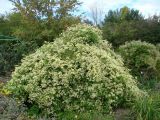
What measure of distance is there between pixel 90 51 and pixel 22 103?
1.64 m

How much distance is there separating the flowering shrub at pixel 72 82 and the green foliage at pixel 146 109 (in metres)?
0.45

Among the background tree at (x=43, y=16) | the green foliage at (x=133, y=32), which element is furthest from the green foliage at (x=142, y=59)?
the green foliage at (x=133, y=32)

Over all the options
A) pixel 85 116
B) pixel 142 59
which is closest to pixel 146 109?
pixel 85 116

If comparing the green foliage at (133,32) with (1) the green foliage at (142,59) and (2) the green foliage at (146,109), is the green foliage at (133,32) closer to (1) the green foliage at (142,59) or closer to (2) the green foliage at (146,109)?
(1) the green foliage at (142,59)

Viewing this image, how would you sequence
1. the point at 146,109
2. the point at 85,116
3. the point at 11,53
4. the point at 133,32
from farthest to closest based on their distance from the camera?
1. the point at 133,32
2. the point at 11,53
3. the point at 146,109
4. the point at 85,116

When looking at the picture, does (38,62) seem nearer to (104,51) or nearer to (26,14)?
(104,51)

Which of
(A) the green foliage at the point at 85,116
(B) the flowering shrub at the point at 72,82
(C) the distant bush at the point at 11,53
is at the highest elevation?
(C) the distant bush at the point at 11,53

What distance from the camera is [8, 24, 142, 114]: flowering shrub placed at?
27.8ft

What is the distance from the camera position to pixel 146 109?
27.0 ft

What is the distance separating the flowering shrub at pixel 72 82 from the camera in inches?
333

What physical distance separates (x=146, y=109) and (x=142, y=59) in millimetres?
5163

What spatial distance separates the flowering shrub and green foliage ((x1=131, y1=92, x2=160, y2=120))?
0.45 meters

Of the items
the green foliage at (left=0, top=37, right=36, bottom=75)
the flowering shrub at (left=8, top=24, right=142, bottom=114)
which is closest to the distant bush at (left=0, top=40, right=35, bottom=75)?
the green foliage at (left=0, top=37, right=36, bottom=75)

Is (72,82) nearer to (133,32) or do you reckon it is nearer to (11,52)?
(11,52)
